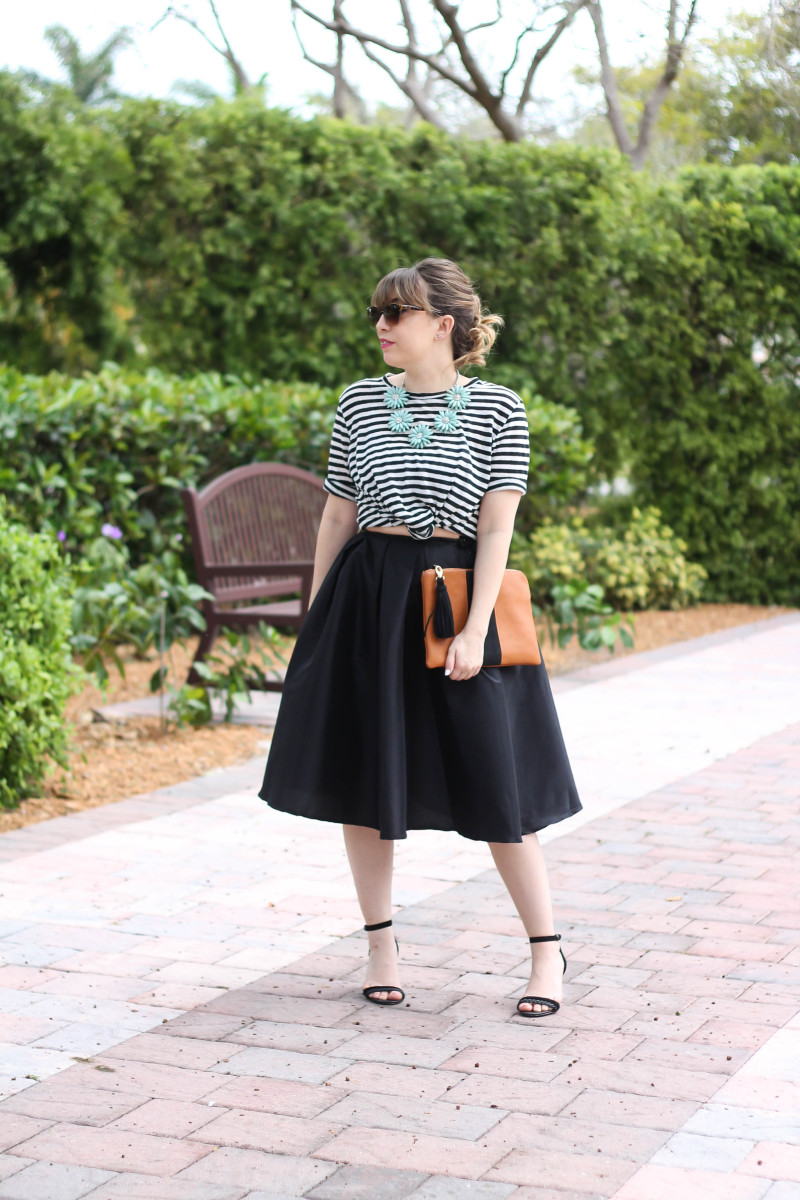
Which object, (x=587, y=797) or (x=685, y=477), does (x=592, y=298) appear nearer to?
(x=685, y=477)

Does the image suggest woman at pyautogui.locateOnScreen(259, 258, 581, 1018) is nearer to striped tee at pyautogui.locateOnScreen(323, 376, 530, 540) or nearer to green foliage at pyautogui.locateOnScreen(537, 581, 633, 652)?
striped tee at pyautogui.locateOnScreen(323, 376, 530, 540)

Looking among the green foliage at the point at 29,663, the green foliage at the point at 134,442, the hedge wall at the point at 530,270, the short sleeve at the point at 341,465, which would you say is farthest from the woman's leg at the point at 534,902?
the hedge wall at the point at 530,270

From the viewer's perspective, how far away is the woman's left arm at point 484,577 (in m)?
3.22

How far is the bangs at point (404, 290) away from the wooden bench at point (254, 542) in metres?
3.20

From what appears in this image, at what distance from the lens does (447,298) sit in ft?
11.1

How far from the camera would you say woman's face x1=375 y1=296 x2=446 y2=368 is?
11.0 ft

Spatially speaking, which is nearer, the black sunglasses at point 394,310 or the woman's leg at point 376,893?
the black sunglasses at point 394,310

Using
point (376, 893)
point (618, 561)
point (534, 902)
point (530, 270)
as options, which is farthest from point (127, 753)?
point (530, 270)

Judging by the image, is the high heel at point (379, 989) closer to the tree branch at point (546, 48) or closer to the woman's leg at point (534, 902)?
the woman's leg at point (534, 902)

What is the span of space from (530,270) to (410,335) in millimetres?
7376

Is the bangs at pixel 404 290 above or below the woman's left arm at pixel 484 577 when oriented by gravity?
above

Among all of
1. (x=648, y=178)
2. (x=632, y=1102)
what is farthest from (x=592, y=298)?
(x=632, y=1102)

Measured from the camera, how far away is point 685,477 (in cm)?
1118

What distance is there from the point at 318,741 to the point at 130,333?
40.5 feet
